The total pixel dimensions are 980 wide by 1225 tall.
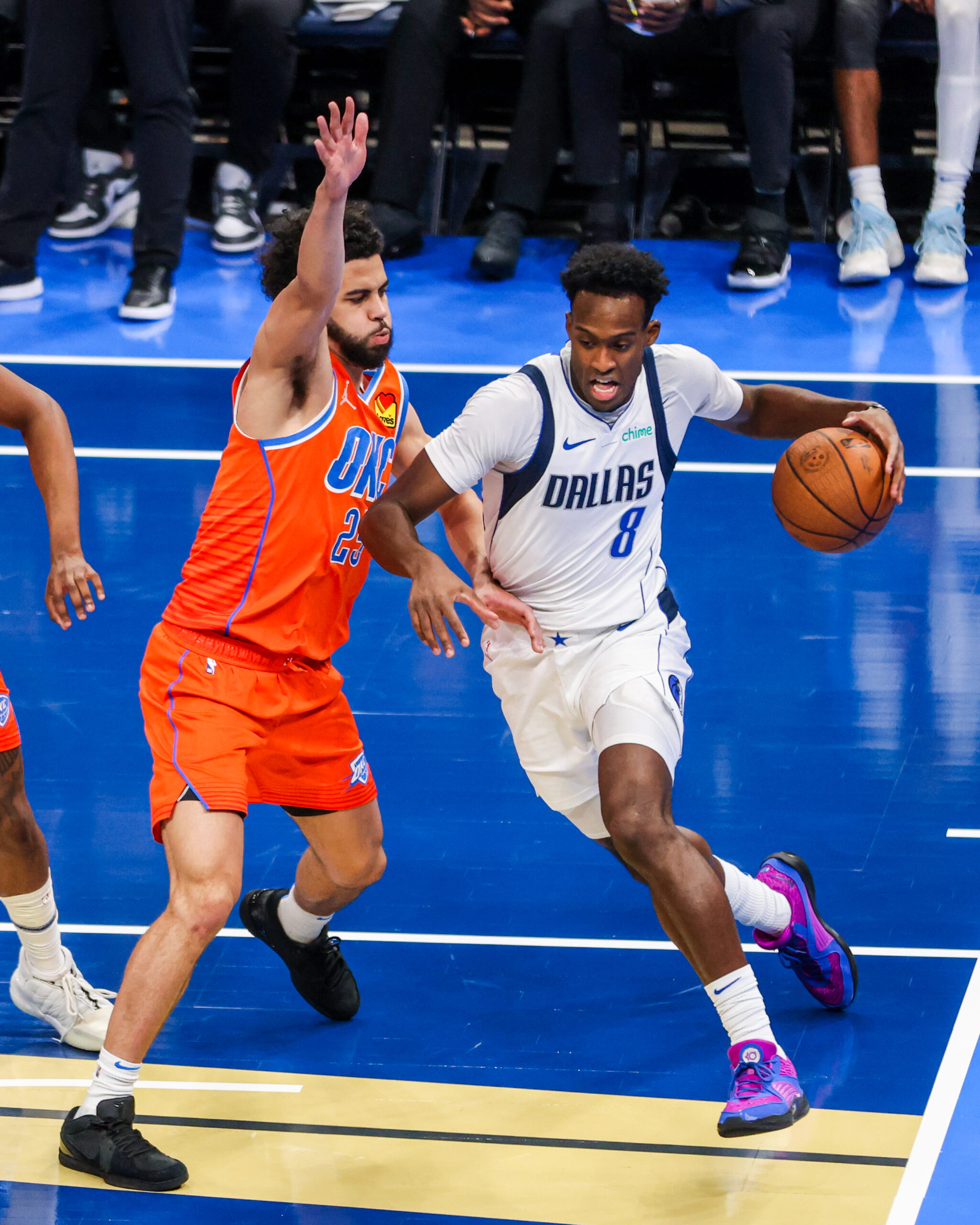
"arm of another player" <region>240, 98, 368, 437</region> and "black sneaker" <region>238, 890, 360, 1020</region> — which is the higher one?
"arm of another player" <region>240, 98, 368, 437</region>

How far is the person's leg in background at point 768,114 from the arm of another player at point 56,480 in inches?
224

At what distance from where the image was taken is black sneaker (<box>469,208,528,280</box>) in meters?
9.56

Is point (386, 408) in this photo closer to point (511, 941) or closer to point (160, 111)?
point (511, 941)

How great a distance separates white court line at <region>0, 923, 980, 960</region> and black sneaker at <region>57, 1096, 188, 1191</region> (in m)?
0.95

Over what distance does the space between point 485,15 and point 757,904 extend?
21.2 feet

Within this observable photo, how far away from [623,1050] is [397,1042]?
590 mm

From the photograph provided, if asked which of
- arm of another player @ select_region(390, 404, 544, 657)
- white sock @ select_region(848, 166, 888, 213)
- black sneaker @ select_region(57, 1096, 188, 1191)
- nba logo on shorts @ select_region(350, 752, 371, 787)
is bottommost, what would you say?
black sneaker @ select_region(57, 1096, 188, 1191)

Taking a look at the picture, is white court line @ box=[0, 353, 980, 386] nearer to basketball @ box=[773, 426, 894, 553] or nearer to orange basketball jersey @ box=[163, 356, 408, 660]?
basketball @ box=[773, 426, 894, 553]

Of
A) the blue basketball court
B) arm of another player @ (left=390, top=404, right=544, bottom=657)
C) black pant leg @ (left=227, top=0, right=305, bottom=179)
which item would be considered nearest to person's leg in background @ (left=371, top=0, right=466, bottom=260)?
black pant leg @ (left=227, top=0, right=305, bottom=179)

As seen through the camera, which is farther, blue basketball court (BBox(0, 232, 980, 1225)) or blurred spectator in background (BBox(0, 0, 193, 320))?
blurred spectator in background (BBox(0, 0, 193, 320))

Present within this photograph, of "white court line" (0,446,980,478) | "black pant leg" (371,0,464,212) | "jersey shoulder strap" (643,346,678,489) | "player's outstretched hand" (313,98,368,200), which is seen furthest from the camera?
"black pant leg" (371,0,464,212)

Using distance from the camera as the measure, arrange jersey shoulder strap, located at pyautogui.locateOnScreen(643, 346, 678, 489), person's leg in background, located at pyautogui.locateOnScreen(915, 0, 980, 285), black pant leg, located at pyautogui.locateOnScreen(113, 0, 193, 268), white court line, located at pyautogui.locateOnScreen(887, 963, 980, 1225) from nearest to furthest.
Answer: white court line, located at pyautogui.locateOnScreen(887, 963, 980, 1225), jersey shoulder strap, located at pyautogui.locateOnScreen(643, 346, 678, 489), black pant leg, located at pyautogui.locateOnScreen(113, 0, 193, 268), person's leg in background, located at pyautogui.locateOnScreen(915, 0, 980, 285)

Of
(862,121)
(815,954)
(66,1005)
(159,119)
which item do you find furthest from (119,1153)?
(862,121)

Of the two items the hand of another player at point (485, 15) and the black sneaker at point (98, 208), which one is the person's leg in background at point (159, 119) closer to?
the black sneaker at point (98, 208)
